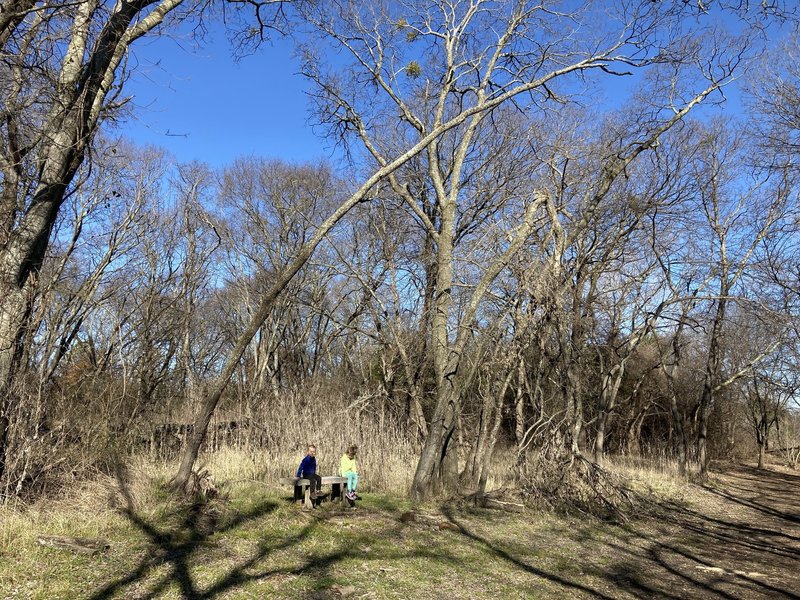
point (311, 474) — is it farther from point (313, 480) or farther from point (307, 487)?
point (307, 487)

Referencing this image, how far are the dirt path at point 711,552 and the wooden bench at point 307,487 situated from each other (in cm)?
368

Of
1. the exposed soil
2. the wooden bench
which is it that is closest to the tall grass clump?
the wooden bench

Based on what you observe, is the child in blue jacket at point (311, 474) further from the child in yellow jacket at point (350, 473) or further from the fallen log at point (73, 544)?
the fallen log at point (73, 544)

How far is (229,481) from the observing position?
8.85m

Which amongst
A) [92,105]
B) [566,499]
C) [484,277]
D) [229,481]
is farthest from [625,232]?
[92,105]

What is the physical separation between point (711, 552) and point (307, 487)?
522 cm

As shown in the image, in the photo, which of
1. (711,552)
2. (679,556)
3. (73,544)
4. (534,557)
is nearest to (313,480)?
(534,557)

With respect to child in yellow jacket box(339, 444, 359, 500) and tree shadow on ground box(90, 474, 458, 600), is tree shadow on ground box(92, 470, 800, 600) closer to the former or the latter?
tree shadow on ground box(90, 474, 458, 600)

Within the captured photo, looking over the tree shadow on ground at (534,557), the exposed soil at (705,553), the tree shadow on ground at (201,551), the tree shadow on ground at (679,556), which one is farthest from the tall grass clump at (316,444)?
the exposed soil at (705,553)

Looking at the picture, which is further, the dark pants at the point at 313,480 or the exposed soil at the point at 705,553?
the dark pants at the point at 313,480

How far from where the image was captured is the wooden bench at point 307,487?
7875mm

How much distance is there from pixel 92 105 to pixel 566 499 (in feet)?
27.3

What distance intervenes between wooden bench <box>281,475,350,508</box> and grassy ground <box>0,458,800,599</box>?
19 cm

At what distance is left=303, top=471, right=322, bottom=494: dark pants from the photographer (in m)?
8.02
